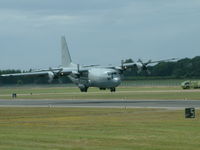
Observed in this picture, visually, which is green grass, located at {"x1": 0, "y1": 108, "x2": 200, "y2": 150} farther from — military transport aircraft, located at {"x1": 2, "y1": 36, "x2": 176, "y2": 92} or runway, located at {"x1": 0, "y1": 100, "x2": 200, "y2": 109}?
military transport aircraft, located at {"x1": 2, "y1": 36, "x2": 176, "y2": 92}

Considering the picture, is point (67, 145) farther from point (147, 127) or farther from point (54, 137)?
point (147, 127)

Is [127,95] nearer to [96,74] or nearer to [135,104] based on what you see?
[96,74]

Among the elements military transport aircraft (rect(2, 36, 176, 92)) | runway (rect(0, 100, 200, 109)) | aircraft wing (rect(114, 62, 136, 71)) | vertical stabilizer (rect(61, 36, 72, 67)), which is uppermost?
→ vertical stabilizer (rect(61, 36, 72, 67))

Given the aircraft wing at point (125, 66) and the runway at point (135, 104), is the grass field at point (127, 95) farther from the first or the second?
the runway at point (135, 104)

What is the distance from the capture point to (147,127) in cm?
2745

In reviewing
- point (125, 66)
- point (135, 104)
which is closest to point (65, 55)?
point (125, 66)

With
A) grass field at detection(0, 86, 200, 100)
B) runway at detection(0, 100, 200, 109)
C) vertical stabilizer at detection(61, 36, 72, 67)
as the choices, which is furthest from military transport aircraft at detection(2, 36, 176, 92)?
runway at detection(0, 100, 200, 109)

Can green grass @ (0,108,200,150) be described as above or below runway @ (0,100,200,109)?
below

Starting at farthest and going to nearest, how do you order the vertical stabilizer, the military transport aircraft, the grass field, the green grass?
the vertical stabilizer → the military transport aircraft → the grass field → the green grass

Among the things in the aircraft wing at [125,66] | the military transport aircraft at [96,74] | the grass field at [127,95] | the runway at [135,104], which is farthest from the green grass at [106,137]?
the aircraft wing at [125,66]

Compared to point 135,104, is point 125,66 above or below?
above

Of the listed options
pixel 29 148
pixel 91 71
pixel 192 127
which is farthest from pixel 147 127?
pixel 91 71

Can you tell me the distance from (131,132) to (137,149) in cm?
538

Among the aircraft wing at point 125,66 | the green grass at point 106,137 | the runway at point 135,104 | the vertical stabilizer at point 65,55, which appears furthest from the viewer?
the vertical stabilizer at point 65,55
